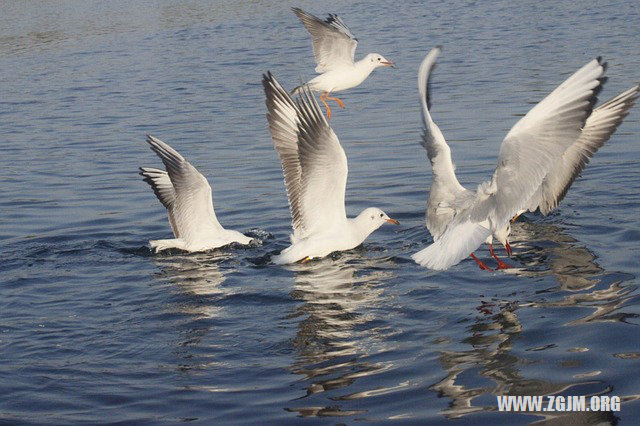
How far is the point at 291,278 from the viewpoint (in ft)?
31.2

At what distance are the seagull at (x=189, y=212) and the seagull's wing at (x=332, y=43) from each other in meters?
4.42

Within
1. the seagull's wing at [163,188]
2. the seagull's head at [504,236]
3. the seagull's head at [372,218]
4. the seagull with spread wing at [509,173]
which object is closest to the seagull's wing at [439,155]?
the seagull with spread wing at [509,173]

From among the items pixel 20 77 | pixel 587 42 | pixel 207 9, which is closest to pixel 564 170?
pixel 587 42

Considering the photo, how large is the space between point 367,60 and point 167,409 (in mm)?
8872

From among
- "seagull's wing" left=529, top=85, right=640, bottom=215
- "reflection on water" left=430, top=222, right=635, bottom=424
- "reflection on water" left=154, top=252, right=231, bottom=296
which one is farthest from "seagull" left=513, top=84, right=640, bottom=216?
"reflection on water" left=154, top=252, right=231, bottom=296

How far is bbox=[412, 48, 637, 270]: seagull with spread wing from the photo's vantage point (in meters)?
7.61

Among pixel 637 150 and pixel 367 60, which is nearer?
pixel 637 150

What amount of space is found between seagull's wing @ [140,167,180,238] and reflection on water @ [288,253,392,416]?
180cm

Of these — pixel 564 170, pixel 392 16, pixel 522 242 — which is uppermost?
pixel 392 16

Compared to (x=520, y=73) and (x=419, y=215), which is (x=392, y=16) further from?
(x=419, y=215)

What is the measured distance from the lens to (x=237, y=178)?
1328 cm

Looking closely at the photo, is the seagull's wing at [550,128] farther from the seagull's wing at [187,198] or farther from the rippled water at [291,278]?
the seagull's wing at [187,198]

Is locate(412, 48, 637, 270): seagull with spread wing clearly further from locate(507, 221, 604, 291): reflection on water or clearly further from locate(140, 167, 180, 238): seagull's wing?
locate(140, 167, 180, 238): seagull's wing

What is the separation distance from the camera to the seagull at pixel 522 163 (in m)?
7.60
